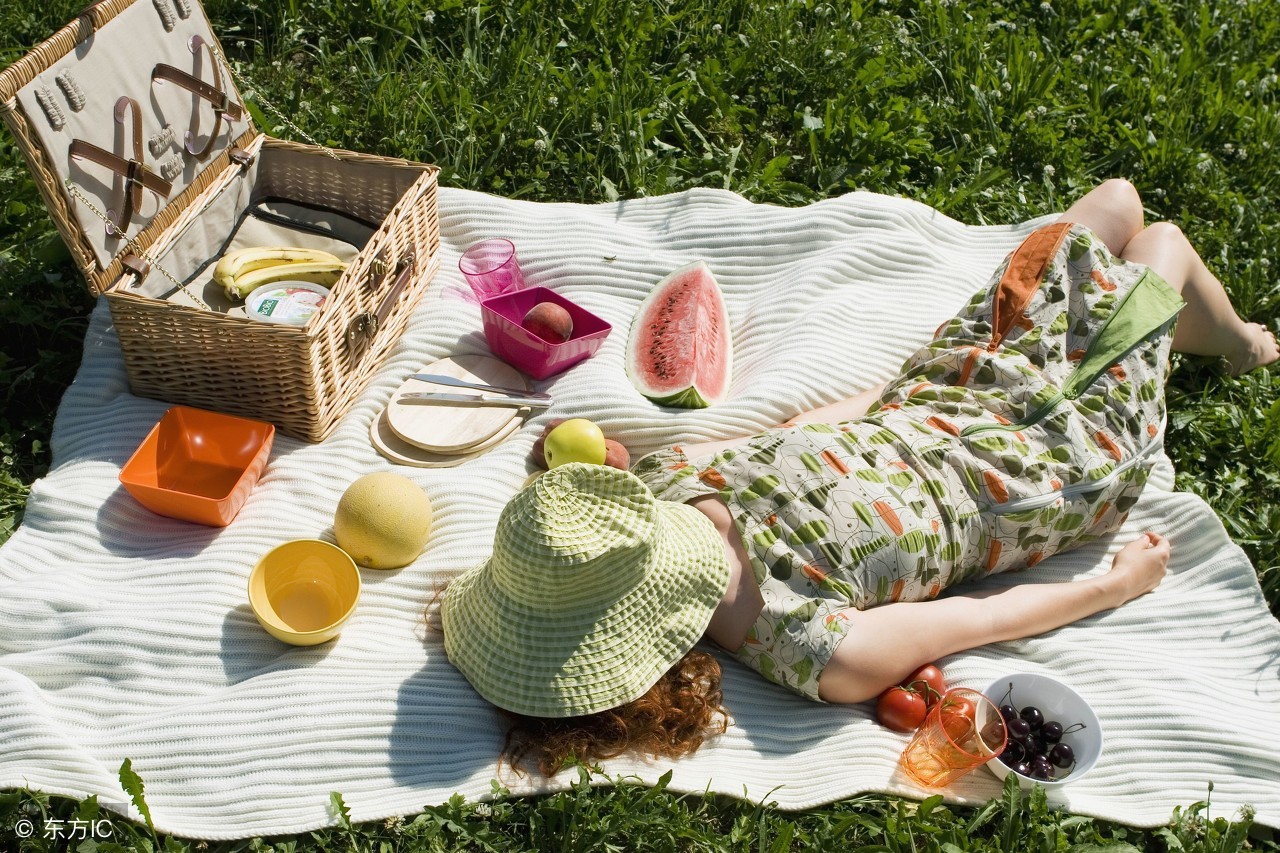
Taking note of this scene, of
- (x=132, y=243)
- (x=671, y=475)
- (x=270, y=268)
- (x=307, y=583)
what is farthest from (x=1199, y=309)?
(x=132, y=243)

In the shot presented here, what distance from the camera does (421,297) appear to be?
4.80m

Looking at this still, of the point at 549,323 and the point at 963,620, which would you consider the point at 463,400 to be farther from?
the point at 963,620

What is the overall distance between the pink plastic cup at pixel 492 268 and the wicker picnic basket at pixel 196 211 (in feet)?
0.60

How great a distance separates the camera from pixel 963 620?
3662 mm

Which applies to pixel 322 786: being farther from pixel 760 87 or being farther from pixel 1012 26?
pixel 1012 26

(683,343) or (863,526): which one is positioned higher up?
(683,343)

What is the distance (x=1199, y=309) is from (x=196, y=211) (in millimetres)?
4146

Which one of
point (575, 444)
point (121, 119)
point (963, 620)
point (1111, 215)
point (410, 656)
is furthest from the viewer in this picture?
point (1111, 215)

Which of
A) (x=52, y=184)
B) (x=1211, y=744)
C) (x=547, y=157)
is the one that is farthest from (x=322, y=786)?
(x=547, y=157)

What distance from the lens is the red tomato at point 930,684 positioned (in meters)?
3.56

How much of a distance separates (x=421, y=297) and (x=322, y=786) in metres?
2.25

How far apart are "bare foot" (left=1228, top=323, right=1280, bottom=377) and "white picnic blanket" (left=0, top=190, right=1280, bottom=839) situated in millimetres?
913

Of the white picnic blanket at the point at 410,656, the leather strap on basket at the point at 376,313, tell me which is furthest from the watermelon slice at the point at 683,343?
the leather strap on basket at the point at 376,313
